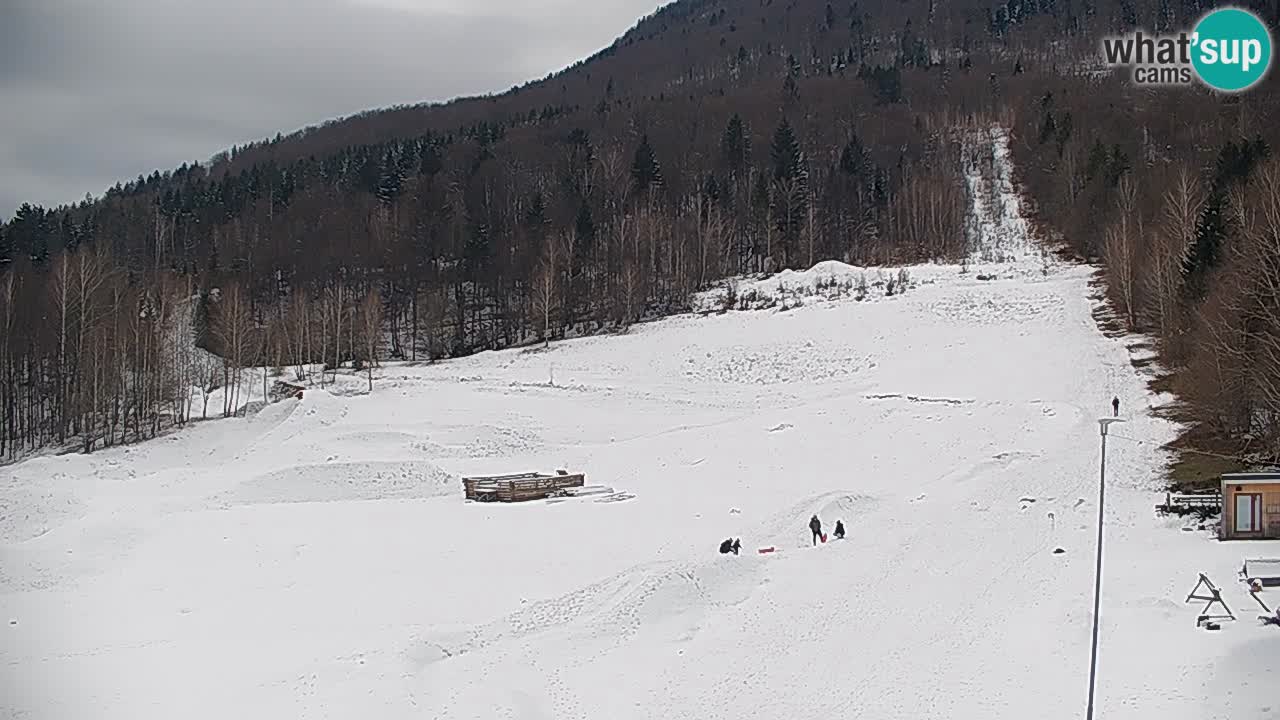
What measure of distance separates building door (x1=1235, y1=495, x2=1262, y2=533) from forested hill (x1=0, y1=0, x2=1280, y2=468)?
5525 mm

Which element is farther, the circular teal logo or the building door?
the circular teal logo

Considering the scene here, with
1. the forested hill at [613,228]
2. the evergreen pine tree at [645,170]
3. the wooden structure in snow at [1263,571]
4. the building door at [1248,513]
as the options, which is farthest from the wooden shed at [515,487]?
the evergreen pine tree at [645,170]

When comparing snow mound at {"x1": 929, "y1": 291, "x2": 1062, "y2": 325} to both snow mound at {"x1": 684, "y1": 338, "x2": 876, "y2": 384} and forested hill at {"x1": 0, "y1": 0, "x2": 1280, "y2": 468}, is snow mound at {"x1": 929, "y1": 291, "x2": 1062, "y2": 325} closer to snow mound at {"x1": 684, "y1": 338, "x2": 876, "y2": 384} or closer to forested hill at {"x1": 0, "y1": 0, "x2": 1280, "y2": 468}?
forested hill at {"x1": 0, "y1": 0, "x2": 1280, "y2": 468}

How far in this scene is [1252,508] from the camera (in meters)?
25.5

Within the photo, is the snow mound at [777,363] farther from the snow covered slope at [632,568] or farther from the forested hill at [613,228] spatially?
the forested hill at [613,228]

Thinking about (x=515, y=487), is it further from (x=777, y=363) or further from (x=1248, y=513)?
(x=777, y=363)

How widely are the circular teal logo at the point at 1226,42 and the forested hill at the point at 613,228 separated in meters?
5.54

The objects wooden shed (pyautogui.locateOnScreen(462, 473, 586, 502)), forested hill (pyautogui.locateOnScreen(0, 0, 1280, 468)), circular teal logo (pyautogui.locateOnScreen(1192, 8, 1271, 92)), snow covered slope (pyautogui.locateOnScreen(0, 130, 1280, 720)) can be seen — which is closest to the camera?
snow covered slope (pyautogui.locateOnScreen(0, 130, 1280, 720))

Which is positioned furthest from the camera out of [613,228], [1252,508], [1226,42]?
[613,228]

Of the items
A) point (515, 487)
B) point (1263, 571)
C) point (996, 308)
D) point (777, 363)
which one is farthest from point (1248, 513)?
point (996, 308)

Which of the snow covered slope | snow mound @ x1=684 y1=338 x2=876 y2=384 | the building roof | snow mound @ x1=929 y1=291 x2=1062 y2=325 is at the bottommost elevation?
the snow covered slope

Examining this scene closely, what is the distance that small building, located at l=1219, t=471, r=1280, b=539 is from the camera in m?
25.3

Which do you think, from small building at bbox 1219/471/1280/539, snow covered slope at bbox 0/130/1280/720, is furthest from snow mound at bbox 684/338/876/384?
small building at bbox 1219/471/1280/539

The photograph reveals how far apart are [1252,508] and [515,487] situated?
2097 centimetres
